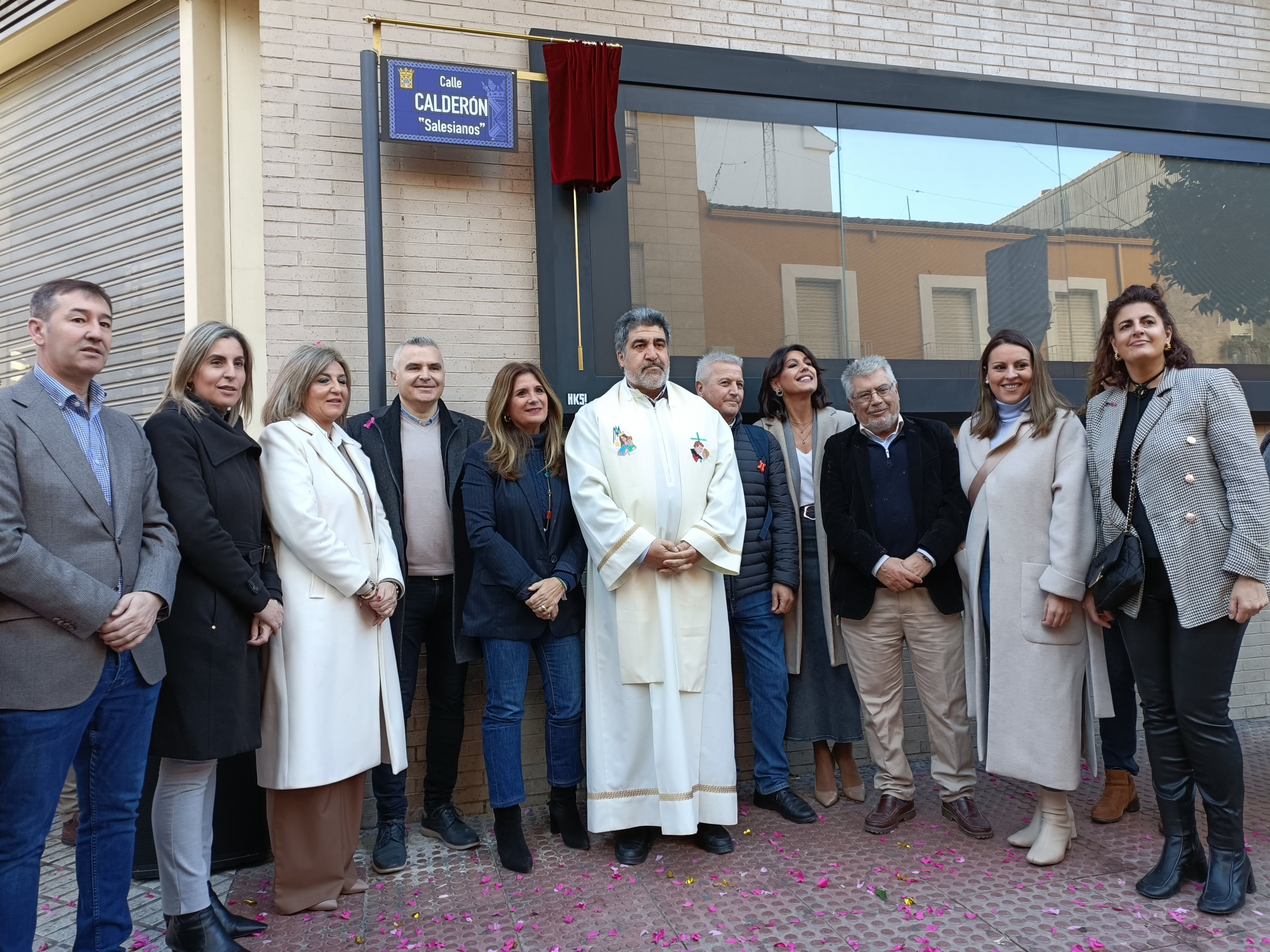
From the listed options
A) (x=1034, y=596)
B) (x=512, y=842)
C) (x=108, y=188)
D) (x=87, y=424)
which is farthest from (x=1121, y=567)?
(x=108, y=188)

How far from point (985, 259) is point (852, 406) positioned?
203 cm

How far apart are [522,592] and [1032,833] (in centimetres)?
236

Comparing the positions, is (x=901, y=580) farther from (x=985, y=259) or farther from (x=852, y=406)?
(x=985, y=259)

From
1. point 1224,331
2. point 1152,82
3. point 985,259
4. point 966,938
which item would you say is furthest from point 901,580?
point 1152,82

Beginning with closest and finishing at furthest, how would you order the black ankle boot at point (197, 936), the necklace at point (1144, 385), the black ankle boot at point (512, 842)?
the black ankle boot at point (197, 936)
the necklace at point (1144, 385)
the black ankle boot at point (512, 842)

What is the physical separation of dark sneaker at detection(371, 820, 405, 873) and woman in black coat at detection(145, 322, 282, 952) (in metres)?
0.60

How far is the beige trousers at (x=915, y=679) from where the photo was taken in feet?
13.7

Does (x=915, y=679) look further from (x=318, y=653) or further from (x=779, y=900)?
(x=318, y=653)

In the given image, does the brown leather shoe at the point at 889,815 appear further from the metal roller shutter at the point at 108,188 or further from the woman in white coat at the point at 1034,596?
the metal roller shutter at the point at 108,188

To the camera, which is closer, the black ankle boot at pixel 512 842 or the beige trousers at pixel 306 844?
the beige trousers at pixel 306 844

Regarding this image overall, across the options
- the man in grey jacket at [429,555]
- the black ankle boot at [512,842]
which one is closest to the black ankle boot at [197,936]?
the man in grey jacket at [429,555]

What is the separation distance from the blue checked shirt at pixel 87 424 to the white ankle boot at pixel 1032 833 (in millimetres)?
3648

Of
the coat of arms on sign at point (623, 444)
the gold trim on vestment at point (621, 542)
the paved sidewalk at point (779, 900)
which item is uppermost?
the coat of arms on sign at point (623, 444)

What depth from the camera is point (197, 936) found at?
10.2 ft
